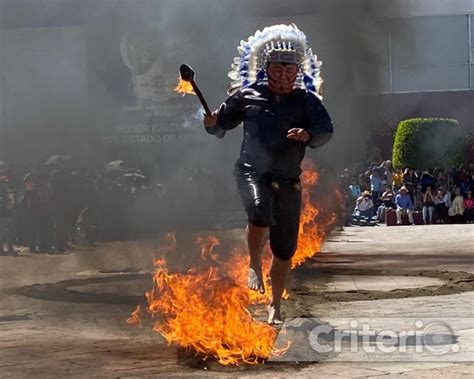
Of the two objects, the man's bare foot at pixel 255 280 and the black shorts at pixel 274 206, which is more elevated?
the black shorts at pixel 274 206

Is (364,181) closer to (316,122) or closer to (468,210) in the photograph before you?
(468,210)

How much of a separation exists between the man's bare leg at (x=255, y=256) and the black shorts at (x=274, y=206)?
7 centimetres

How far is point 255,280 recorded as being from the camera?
5.40 meters

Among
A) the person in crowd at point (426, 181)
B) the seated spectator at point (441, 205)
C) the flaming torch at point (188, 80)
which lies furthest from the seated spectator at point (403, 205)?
the flaming torch at point (188, 80)

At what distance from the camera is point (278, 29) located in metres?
5.62

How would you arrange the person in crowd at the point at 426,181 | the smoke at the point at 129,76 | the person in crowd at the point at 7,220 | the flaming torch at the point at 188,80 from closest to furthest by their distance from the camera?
the flaming torch at the point at 188,80 → the smoke at the point at 129,76 → the person in crowd at the point at 7,220 → the person in crowd at the point at 426,181

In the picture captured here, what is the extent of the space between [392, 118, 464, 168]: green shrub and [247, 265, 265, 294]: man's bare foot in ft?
54.2

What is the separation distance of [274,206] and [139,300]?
166 cm

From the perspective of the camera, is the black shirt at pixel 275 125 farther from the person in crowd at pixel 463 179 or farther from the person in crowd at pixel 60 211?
the person in crowd at pixel 463 179

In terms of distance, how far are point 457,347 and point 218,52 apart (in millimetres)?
4236

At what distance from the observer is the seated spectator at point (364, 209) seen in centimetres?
2000

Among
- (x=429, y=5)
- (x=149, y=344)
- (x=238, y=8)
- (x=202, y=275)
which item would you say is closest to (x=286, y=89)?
(x=202, y=275)

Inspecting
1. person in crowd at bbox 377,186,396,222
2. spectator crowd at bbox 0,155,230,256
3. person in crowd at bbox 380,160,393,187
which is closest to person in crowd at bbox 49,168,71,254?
spectator crowd at bbox 0,155,230,256

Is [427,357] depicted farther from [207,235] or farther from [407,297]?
[207,235]
